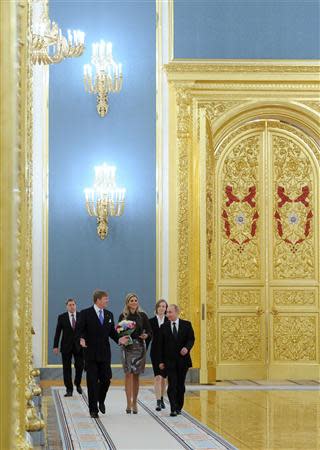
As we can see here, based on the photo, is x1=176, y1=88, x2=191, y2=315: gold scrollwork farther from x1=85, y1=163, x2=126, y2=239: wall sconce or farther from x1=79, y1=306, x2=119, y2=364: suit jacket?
x1=79, y1=306, x2=119, y2=364: suit jacket

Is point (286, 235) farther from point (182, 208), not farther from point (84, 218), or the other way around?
point (84, 218)

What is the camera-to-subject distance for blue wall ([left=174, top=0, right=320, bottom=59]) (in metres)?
14.7

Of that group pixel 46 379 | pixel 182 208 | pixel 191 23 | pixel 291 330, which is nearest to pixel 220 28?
pixel 191 23

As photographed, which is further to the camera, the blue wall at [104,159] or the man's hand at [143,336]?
the blue wall at [104,159]

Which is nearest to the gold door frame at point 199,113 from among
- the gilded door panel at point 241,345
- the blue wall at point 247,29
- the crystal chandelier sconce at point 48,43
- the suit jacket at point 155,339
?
the blue wall at point 247,29

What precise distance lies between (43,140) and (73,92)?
816 mm

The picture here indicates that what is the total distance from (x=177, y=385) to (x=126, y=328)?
844 millimetres

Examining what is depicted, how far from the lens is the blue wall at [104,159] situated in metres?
14.3

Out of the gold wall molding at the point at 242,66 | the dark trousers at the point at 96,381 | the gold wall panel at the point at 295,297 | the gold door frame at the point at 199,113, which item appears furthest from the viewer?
the gold wall panel at the point at 295,297

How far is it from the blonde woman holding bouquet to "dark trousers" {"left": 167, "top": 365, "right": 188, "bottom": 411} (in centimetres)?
42

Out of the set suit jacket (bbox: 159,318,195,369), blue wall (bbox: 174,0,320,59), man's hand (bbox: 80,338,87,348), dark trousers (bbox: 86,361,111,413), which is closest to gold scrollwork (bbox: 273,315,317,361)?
blue wall (bbox: 174,0,320,59)

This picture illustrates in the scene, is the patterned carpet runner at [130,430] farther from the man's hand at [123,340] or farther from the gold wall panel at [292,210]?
the gold wall panel at [292,210]

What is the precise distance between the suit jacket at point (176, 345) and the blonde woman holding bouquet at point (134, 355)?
23cm

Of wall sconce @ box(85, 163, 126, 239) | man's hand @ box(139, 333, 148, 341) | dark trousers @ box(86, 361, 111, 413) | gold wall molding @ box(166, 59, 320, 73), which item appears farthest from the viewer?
gold wall molding @ box(166, 59, 320, 73)
